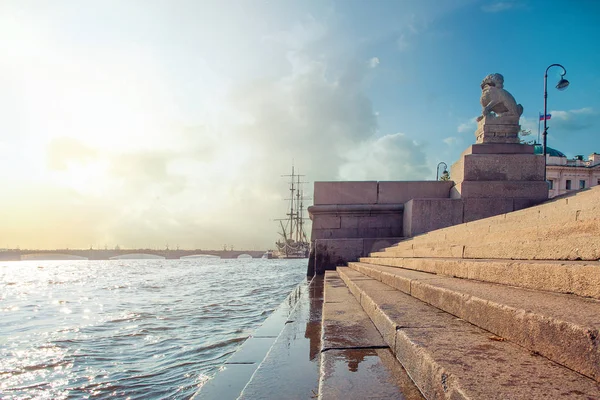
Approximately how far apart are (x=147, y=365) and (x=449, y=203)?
7740 millimetres

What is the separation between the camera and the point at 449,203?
891 centimetres

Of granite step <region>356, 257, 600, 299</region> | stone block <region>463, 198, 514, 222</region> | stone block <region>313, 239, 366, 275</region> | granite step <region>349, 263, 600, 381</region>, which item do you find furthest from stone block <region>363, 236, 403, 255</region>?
granite step <region>349, 263, 600, 381</region>

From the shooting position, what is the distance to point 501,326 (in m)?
1.66

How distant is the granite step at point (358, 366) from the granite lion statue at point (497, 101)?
873 cm

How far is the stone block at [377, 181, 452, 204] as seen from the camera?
10336 mm

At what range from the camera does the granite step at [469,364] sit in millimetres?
1104

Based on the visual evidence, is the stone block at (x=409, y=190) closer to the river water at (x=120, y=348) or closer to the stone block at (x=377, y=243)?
the stone block at (x=377, y=243)

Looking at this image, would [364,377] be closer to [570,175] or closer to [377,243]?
[377,243]

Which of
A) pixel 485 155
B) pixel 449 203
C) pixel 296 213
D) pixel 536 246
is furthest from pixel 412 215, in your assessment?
pixel 296 213

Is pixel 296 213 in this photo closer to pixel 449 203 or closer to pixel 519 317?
pixel 449 203

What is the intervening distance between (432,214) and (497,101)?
356 centimetres

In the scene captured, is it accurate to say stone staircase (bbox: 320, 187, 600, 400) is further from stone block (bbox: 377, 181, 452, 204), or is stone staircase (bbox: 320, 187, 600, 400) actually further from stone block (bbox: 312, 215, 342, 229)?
stone block (bbox: 312, 215, 342, 229)

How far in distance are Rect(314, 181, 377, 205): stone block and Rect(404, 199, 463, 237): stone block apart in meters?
1.84

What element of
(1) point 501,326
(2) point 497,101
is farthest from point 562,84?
(1) point 501,326
